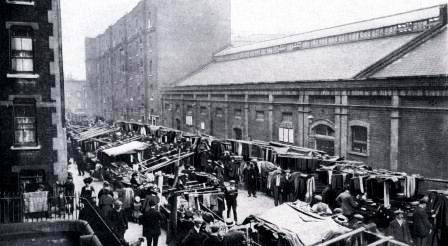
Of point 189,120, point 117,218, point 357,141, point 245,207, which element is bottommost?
point 245,207

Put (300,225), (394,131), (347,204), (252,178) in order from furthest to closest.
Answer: (252,178) < (394,131) < (347,204) < (300,225)

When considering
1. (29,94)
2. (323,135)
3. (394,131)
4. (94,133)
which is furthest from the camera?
(94,133)

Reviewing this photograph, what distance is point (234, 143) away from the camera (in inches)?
837

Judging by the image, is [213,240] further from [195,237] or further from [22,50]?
[22,50]

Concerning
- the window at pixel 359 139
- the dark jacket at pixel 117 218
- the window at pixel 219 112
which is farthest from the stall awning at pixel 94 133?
the window at pixel 359 139

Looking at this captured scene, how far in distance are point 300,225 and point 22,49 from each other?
14.3 metres

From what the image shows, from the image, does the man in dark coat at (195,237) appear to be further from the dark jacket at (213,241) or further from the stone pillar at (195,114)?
the stone pillar at (195,114)

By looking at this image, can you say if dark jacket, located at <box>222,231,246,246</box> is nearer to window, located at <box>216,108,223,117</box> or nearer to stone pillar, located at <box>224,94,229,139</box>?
stone pillar, located at <box>224,94,229,139</box>

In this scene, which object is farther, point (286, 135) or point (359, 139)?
point (286, 135)

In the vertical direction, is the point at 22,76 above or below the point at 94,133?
above

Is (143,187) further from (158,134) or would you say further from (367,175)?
(158,134)

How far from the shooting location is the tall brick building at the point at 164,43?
42.6 meters

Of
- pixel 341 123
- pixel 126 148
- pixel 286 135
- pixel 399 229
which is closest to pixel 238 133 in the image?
pixel 286 135

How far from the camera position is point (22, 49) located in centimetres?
1695
